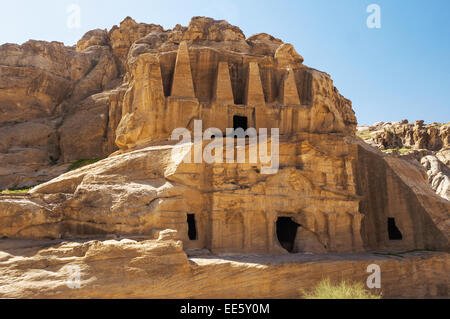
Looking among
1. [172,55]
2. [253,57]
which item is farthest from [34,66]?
[253,57]

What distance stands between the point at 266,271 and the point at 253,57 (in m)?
18.9

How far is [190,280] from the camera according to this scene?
16.6 meters

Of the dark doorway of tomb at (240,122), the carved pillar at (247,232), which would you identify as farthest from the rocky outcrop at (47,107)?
the carved pillar at (247,232)

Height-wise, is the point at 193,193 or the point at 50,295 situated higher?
the point at 193,193

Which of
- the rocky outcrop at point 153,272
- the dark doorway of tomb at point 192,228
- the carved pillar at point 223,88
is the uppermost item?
the carved pillar at point 223,88

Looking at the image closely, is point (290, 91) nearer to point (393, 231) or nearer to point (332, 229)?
point (332, 229)

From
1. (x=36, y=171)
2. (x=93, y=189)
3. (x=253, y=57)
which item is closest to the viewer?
(x=93, y=189)

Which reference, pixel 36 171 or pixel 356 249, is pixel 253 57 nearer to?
pixel 356 249

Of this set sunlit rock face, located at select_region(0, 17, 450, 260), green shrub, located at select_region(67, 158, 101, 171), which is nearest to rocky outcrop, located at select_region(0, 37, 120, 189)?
green shrub, located at select_region(67, 158, 101, 171)

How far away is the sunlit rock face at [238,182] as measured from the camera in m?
20.3

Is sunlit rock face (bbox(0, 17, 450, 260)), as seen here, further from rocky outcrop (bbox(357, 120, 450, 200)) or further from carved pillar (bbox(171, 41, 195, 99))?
rocky outcrop (bbox(357, 120, 450, 200))

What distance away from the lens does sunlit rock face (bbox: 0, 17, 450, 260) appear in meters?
20.3

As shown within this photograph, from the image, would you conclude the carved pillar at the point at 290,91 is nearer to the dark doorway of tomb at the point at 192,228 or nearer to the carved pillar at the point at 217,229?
the dark doorway of tomb at the point at 192,228

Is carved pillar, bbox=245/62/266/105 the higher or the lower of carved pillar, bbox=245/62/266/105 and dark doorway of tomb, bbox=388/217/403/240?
the higher
